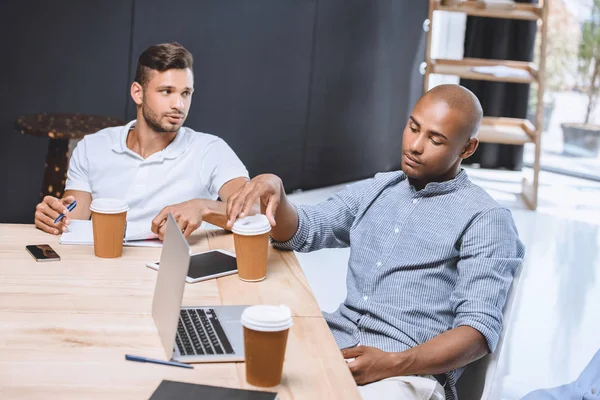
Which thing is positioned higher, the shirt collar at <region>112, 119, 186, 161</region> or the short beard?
the short beard

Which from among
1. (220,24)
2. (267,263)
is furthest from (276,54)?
(267,263)

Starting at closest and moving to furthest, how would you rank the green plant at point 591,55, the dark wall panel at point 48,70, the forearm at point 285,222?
the forearm at point 285,222, the dark wall panel at point 48,70, the green plant at point 591,55

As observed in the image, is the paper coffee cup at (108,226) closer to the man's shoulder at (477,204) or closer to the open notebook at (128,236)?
the open notebook at (128,236)

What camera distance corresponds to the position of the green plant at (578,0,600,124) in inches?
239

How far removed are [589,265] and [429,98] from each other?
8.65 feet

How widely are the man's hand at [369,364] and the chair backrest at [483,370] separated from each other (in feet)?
0.57

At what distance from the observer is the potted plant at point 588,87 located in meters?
6.09

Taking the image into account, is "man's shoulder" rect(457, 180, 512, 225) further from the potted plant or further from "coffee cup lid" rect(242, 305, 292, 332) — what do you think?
the potted plant

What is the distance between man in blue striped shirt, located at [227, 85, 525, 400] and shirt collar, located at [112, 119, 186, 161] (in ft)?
1.93

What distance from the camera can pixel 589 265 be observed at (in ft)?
13.7

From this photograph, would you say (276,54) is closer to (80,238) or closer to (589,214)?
(589,214)

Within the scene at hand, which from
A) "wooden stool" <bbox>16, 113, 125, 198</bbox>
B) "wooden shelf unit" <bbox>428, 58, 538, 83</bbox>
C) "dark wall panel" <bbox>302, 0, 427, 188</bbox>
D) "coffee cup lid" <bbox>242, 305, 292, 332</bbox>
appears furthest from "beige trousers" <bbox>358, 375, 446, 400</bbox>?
"wooden shelf unit" <bbox>428, 58, 538, 83</bbox>

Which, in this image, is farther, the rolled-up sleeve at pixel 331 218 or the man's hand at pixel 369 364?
the rolled-up sleeve at pixel 331 218

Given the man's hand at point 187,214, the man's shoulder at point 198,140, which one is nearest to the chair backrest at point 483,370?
the man's hand at point 187,214
